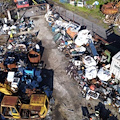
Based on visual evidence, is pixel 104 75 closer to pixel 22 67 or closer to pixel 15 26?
pixel 22 67

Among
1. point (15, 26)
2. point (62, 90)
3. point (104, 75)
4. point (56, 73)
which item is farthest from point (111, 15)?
point (62, 90)

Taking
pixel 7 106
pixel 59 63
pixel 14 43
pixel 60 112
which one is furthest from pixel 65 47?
pixel 7 106

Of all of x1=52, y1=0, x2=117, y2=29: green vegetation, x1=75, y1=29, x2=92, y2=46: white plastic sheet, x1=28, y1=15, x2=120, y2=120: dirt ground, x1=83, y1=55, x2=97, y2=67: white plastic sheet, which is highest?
x1=52, y1=0, x2=117, y2=29: green vegetation

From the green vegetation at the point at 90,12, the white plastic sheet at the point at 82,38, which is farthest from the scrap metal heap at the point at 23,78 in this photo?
the green vegetation at the point at 90,12

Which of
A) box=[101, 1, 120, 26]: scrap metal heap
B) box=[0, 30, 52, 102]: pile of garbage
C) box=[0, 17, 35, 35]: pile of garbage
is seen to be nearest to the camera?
box=[0, 30, 52, 102]: pile of garbage

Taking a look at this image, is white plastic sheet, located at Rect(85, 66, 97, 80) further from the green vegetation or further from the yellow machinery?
the green vegetation

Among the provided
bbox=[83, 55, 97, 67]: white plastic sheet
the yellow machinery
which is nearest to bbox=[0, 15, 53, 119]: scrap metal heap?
the yellow machinery

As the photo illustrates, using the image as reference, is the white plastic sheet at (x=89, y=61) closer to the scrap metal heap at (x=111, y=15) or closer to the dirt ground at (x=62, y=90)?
the dirt ground at (x=62, y=90)
